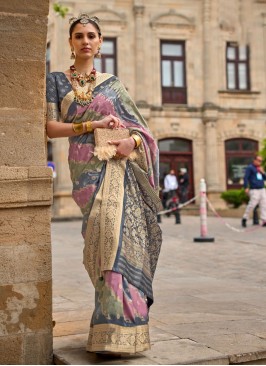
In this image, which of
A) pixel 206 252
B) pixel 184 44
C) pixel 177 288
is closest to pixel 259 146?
pixel 184 44

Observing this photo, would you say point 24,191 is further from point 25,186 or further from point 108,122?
point 108,122

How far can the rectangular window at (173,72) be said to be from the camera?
90.9 ft

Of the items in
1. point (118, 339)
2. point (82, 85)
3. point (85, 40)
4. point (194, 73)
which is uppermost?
point (194, 73)

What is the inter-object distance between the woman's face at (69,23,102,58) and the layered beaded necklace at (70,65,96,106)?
117 mm

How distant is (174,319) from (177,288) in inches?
73.6

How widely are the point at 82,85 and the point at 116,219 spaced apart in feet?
2.92

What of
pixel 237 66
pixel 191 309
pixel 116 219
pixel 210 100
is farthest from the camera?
pixel 237 66

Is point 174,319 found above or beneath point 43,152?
beneath

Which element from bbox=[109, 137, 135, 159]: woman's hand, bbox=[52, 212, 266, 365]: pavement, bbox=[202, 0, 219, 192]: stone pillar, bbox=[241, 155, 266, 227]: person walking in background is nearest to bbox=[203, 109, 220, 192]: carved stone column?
bbox=[202, 0, 219, 192]: stone pillar

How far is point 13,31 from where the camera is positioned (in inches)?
143

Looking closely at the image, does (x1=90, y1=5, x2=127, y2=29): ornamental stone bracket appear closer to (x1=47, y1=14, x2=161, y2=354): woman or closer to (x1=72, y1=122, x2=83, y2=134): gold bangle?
(x1=47, y1=14, x2=161, y2=354): woman

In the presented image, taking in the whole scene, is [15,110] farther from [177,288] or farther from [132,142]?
[177,288]

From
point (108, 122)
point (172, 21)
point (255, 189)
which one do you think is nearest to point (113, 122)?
point (108, 122)

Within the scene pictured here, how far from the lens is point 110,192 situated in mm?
3555
